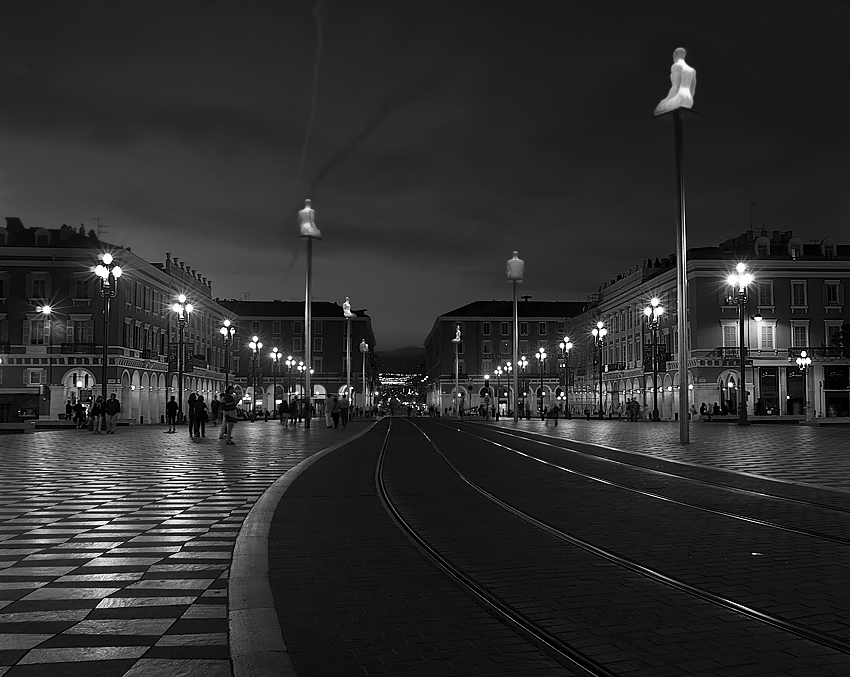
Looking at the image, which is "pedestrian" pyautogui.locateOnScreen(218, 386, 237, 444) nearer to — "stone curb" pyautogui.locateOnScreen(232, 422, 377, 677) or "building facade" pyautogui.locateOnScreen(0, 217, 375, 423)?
"stone curb" pyautogui.locateOnScreen(232, 422, 377, 677)

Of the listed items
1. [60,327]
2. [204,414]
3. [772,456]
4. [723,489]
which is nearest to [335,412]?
[204,414]

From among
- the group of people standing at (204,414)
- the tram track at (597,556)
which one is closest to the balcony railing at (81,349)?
the group of people standing at (204,414)

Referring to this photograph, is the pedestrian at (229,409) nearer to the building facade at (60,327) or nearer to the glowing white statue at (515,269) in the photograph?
the glowing white statue at (515,269)

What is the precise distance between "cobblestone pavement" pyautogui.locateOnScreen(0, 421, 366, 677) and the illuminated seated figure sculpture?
1653cm

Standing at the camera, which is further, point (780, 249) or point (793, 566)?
point (780, 249)

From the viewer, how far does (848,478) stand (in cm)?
1473

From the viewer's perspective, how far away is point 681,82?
2489cm

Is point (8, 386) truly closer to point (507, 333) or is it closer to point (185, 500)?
point (185, 500)

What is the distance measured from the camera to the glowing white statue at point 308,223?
3981 centimetres

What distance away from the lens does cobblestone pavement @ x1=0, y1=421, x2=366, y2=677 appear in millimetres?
4699

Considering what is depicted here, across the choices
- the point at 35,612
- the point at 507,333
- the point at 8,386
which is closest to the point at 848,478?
the point at 35,612

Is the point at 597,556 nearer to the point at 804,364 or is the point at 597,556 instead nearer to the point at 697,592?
the point at 697,592

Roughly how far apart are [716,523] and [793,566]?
256 centimetres

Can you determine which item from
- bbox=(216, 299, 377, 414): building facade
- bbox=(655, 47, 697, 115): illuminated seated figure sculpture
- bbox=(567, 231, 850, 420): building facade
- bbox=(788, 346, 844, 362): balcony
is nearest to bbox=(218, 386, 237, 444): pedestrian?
bbox=(655, 47, 697, 115): illuminated seated figure sculpture
